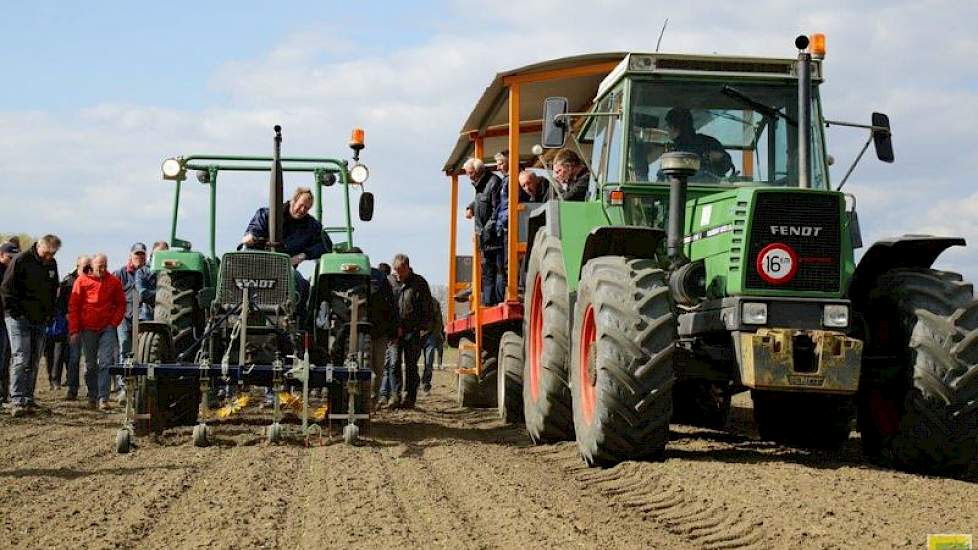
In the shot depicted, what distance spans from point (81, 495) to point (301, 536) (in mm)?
1831

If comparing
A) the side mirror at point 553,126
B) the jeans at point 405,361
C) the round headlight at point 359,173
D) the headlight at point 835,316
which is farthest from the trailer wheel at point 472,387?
the headlight at point 835,316

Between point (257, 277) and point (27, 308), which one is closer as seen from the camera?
point (257, 277)

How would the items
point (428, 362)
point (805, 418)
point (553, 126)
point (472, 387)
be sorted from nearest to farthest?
point (553, 126), point (805, 418), point (472, 387), point (428, 362)

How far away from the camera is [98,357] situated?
1398cm


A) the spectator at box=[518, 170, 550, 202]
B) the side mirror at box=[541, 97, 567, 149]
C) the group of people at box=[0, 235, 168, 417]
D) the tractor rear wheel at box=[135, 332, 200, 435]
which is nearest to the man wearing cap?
the group of people at box=[0, 235, 168, 417]

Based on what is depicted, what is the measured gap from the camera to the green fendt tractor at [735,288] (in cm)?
721

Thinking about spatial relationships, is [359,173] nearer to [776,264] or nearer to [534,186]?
[534,186]

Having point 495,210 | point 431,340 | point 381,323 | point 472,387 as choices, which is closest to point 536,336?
point 495,210

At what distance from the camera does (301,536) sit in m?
5.62

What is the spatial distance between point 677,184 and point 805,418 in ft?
7.21

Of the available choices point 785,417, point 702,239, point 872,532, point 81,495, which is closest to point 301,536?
point 81,495

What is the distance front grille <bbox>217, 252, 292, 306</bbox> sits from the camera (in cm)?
1014

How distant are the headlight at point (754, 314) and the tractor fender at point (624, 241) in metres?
0.78

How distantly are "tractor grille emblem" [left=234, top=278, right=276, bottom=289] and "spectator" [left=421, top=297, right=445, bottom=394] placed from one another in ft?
18.3
